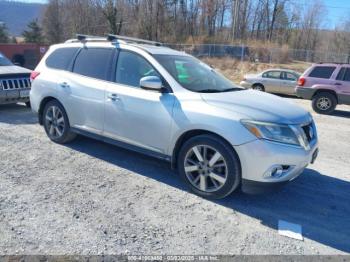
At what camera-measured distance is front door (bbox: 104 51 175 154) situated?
14.1 feet

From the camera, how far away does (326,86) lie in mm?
11508

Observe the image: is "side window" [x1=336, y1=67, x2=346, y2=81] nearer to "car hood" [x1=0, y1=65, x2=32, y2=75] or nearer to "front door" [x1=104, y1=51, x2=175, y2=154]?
"front door" [x1=104, y1=51, x2=175, y2=154]

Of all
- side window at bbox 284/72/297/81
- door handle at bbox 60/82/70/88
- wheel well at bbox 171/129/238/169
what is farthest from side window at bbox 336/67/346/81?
door handle at bbox 60/82/70/88

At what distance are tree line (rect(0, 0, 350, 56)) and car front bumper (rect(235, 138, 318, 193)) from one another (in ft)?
136

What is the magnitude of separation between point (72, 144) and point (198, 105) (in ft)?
9.27

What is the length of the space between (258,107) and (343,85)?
8.67 meters

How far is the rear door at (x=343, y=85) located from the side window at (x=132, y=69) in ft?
29.1

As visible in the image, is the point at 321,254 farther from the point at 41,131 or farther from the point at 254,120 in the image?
the point at 41,131

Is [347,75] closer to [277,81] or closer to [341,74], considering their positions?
[341,74]

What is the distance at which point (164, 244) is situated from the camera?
10.4ft

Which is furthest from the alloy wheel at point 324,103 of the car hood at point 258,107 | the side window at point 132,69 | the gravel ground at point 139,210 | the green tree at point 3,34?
the green tree at point 3,34

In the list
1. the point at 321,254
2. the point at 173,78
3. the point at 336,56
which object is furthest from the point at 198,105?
the point at 336,56

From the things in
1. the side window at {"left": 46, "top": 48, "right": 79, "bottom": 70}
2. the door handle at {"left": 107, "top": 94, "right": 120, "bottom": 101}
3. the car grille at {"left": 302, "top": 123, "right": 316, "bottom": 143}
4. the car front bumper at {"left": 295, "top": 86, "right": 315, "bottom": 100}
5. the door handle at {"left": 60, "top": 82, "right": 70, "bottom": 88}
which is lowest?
the car front bumper at {"left": 295, "top": 86, "right": 315, "bottom": 100}

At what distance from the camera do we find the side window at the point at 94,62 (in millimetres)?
5055
